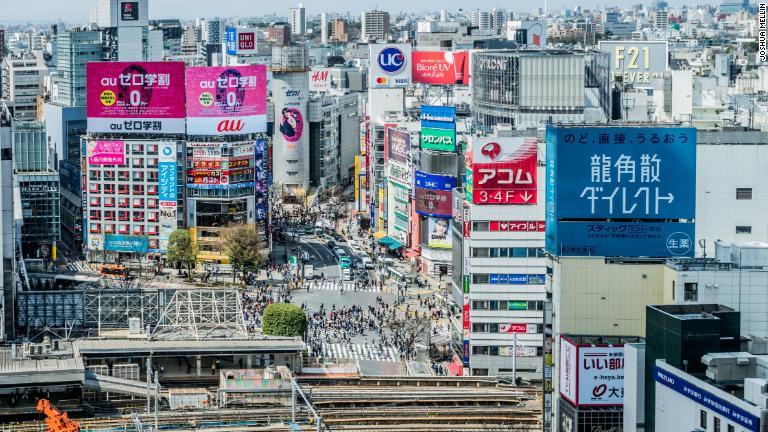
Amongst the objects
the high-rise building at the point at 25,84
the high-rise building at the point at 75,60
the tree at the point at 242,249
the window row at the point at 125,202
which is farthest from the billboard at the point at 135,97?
the high-rise building at the point at 25,84

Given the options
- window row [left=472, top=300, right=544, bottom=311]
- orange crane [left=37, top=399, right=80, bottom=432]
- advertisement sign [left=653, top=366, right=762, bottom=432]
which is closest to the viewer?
advertisement sign [left=653, top=366, right=762, bottom=432]

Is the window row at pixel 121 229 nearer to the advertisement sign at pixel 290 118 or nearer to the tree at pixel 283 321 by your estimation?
the tree at pixel 283 321

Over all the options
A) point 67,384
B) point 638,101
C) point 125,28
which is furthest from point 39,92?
point 67,384

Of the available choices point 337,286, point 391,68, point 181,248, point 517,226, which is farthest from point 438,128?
point 517,226

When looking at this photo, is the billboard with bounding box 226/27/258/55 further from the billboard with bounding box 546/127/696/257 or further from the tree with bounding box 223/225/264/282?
the billboard with bounding box 546/127/696/257

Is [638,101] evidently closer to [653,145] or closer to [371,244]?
[371,244]

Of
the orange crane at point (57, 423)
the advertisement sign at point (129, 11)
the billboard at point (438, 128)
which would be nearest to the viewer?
the orange crane at point (57, 423)

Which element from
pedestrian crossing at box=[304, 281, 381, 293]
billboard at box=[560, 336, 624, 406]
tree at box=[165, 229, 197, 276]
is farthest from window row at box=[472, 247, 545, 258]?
tree at box=[165, 229, 197, 276]
